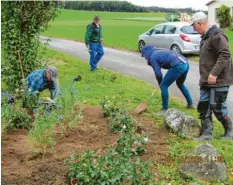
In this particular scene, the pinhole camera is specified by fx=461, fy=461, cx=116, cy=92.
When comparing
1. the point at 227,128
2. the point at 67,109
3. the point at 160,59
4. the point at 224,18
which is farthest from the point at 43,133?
the point at 224,18

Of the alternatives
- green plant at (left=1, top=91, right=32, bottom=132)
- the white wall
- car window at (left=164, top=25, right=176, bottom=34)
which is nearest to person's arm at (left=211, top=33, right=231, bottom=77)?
green plant at (left=1, top=91, right=32, bottom=132)

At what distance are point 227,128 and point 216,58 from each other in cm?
119

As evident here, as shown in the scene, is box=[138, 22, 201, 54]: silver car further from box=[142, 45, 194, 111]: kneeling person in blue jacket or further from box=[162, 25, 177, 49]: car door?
box=[142, 45, 194, 111]: kneeling person in blue jacket

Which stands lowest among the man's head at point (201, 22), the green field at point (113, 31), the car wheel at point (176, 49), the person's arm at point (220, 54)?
the green field at point (113, 31)

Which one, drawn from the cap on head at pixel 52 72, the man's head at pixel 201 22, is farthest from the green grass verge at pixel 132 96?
the man's head at pixel 201 22

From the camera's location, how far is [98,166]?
5.09 metres

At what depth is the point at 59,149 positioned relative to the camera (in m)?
6.38

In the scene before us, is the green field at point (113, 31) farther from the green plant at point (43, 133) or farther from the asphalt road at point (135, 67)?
the green plant at point (43, 133)

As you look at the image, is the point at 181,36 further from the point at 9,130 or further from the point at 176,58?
the point at 9,130

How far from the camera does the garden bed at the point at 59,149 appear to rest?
5391mm

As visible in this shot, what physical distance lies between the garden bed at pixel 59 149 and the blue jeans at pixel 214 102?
2.45 feet

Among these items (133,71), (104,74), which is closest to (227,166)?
(104,74)

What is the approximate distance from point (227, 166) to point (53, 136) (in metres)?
2.51

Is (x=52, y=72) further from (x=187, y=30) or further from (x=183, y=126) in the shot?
(x=187, y=30)
